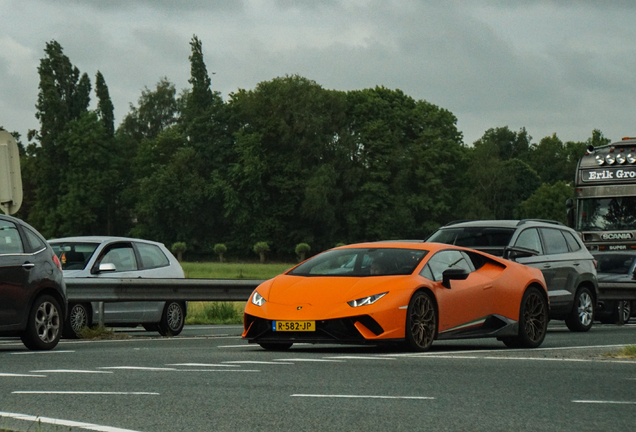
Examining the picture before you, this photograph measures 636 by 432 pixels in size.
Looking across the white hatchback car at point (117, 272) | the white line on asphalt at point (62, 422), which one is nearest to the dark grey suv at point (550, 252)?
the white hatchback car at point (117, 272)

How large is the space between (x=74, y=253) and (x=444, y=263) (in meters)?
6.97

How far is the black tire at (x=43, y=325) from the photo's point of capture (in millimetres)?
12969

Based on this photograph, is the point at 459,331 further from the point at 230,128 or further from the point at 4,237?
the point at 230,128

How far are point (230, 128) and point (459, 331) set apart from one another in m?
81.8

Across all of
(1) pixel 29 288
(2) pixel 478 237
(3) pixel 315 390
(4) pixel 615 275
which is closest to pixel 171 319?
(2) pixel 478 237

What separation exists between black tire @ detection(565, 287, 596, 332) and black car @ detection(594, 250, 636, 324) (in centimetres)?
336

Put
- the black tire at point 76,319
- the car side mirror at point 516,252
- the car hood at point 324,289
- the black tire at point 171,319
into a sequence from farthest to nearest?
the black tire at point 171,319 → the car side mirror at point 516,252 → the black tire at point 76,319 → the car hood at point 324,289

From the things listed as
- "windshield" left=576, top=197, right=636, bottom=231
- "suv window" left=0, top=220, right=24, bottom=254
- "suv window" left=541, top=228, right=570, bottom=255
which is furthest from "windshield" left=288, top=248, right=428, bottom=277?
"windshield" left=576, top=197, right=636, bottom=231

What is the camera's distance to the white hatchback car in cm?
1706

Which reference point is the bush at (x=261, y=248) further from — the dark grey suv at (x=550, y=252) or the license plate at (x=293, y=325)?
the license plate at (x=293, y=325)

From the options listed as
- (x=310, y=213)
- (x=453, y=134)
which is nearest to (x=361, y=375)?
(x=310, y=213)

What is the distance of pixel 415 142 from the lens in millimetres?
89750

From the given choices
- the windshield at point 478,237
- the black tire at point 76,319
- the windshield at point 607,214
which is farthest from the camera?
the windshield at point 607,214

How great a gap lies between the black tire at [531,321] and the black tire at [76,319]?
6386mm
